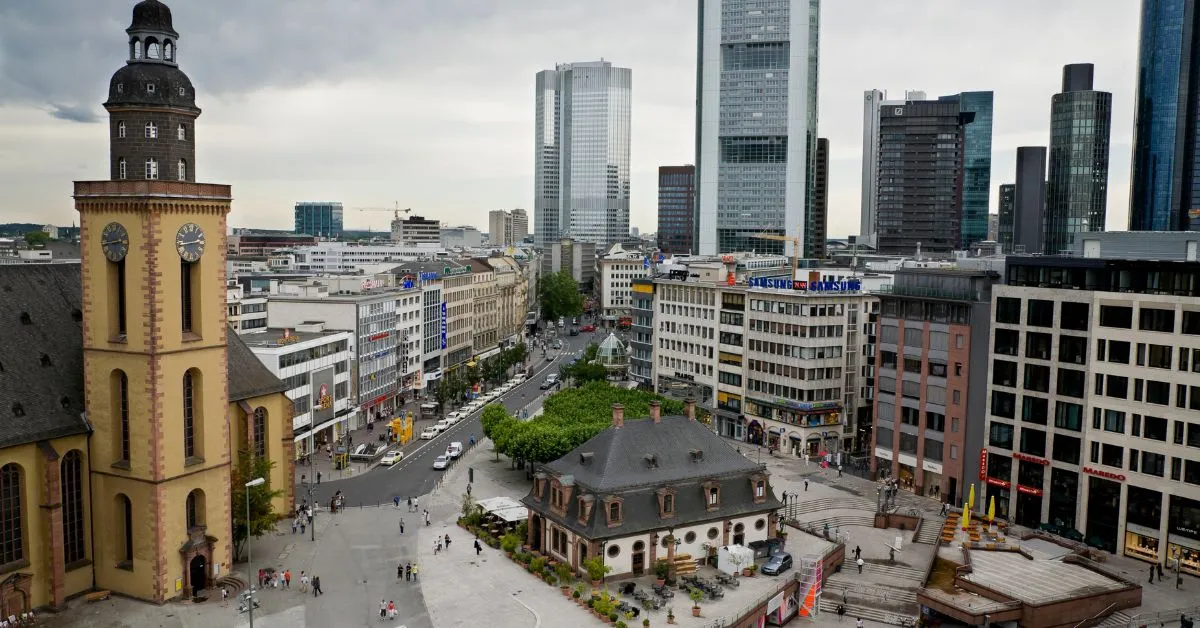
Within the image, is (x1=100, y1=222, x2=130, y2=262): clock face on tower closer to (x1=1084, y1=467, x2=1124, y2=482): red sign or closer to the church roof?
the church roof

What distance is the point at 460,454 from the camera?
11075 cm

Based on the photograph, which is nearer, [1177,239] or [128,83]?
[128,83]

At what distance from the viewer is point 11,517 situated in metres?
59.5

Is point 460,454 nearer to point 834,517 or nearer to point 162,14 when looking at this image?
point 834,517

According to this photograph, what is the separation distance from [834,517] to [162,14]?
71513 millimetres

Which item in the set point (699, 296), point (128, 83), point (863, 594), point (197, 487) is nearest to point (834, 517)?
point (863, 594)

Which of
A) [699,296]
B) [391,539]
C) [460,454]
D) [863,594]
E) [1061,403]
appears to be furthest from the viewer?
[699,296]

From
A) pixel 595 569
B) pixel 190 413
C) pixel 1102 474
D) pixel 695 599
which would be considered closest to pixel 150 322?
pixel 190 413

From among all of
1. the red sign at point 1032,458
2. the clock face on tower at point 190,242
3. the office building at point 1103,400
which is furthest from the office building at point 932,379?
the clock face on tower at point 190,242

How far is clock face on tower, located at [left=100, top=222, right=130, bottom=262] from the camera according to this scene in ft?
203

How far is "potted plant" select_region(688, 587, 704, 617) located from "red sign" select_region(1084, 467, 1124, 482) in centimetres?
3897

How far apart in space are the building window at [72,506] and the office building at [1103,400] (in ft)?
254

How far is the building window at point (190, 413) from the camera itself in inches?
2542

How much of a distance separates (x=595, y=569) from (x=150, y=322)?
34.6 meters
